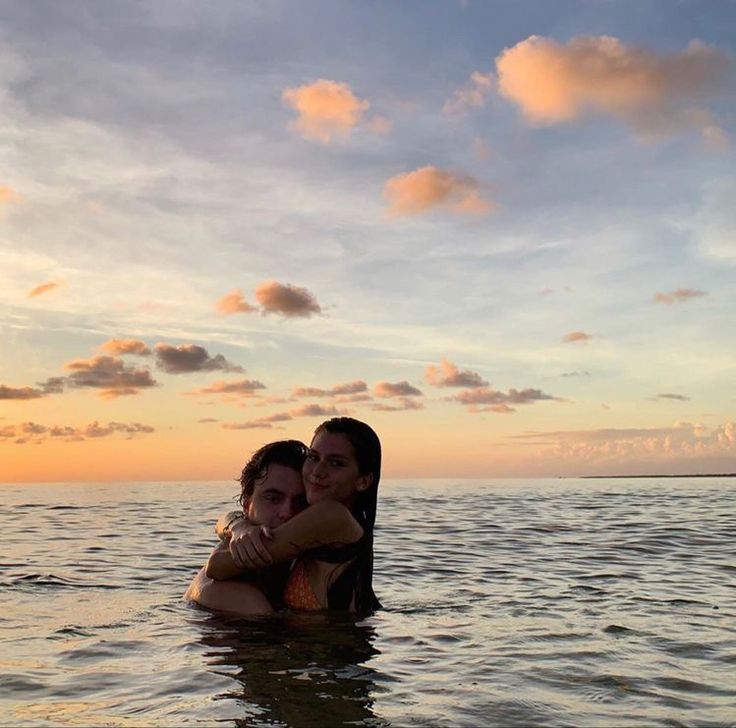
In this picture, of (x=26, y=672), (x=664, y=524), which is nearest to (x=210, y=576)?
(x=26, y=672)

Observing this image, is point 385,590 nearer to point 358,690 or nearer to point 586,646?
point 586,646

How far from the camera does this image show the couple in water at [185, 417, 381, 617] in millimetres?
7039

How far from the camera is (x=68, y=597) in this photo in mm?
9336

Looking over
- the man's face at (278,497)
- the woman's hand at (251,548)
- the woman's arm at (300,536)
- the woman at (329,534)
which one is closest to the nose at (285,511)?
the man's face at (278,497)

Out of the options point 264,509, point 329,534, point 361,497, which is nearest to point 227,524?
point 264,509

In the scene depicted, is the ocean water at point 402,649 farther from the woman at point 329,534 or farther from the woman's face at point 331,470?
the woman's face at point 331,470

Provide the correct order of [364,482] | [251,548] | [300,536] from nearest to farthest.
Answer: [300,536], [251,548], [364,482]

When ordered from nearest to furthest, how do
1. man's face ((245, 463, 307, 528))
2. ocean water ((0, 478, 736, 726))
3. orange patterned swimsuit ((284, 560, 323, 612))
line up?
1. ocean water ((0, 478, 736, 726))
2. man's face ((245, 463, 307, 528))
3. orange patterned swimsuit ((284, 560, 323, 612))

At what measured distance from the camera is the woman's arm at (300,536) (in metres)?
6.54

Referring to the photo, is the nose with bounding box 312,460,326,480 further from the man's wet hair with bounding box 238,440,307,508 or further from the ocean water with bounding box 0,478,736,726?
the ocean water with bounding box 0,478,736,726

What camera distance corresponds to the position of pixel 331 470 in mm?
7137

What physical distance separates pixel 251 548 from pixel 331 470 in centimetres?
99

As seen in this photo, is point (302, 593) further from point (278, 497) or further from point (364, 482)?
point (364, 482)

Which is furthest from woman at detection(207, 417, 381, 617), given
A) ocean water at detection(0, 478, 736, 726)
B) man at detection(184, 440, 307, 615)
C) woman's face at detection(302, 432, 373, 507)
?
ocean water at detection(0, 478, 736, 726)
